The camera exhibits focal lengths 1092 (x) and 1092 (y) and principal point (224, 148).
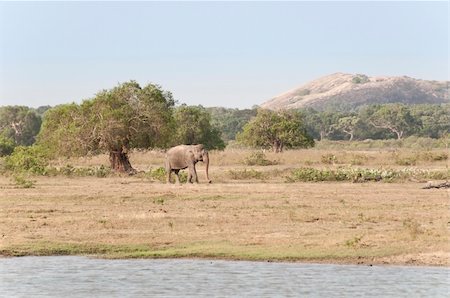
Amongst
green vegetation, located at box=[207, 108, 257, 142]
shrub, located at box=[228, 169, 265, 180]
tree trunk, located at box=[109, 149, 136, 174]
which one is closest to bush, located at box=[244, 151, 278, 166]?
tree trunk, located at box=[109, 149, 136, 174]

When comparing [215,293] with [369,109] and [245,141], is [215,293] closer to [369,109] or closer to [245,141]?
[245,141]

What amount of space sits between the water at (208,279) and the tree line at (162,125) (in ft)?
78.0

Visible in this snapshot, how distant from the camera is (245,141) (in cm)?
7606

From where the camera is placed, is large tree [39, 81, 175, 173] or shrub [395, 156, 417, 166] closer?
large tree [39, 81, 175, 173]

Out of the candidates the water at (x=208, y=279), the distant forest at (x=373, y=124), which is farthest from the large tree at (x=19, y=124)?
the water at (x=208, y=279)

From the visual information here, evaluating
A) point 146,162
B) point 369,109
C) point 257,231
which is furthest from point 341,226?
point 369,109

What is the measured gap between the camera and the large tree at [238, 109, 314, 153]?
241 ft

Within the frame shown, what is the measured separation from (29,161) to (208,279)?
27158 mm

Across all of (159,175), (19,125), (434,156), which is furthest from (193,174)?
(19,125)

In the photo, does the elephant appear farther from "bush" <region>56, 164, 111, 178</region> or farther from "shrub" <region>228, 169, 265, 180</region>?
"bush" <region>56, 164, 111, 178</region>

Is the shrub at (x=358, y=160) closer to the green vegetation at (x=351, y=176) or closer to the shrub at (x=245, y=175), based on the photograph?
the shrub at (x=245, y=175)

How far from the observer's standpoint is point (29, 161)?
44.3 metres

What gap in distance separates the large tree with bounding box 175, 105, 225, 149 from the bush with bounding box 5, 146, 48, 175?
26961 millimetres

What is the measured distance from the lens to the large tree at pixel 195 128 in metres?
73.5
